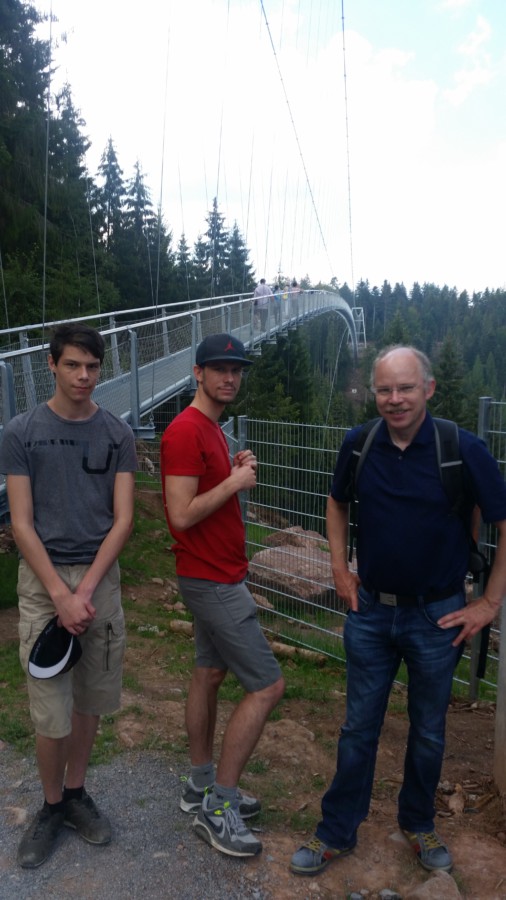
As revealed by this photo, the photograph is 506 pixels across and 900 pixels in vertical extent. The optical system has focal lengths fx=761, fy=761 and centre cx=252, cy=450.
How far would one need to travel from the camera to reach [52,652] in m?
2.55

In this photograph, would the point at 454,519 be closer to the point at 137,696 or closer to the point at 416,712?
the point at 416,712

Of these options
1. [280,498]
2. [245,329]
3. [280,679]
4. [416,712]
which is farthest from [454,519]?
[245,329]

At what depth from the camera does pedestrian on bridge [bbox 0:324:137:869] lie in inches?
101

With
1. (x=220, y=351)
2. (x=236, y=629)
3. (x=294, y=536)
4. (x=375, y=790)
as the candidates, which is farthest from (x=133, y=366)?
(x=236, y=629)

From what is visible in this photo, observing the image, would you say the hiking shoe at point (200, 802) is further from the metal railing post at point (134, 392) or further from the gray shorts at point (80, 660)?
the metal railing post at point (134, 392)

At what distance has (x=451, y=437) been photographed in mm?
2404

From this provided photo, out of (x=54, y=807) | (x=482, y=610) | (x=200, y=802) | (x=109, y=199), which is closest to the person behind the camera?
(x=482, y=610)

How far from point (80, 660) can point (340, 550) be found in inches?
40.1

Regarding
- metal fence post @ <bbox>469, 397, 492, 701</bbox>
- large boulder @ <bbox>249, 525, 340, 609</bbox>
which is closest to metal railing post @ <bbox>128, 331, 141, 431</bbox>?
large boulder @ <bbox>249, 525, 340, 609</bbox>

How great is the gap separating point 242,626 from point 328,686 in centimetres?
233

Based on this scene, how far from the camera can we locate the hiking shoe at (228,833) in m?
2.62

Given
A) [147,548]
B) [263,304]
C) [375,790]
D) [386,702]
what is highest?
[263,304]

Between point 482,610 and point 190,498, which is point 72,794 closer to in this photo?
point 190,498

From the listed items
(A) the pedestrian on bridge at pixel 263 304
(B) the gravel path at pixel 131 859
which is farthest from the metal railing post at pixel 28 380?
(A) the pedestrian on bridge at pixel 263 304
